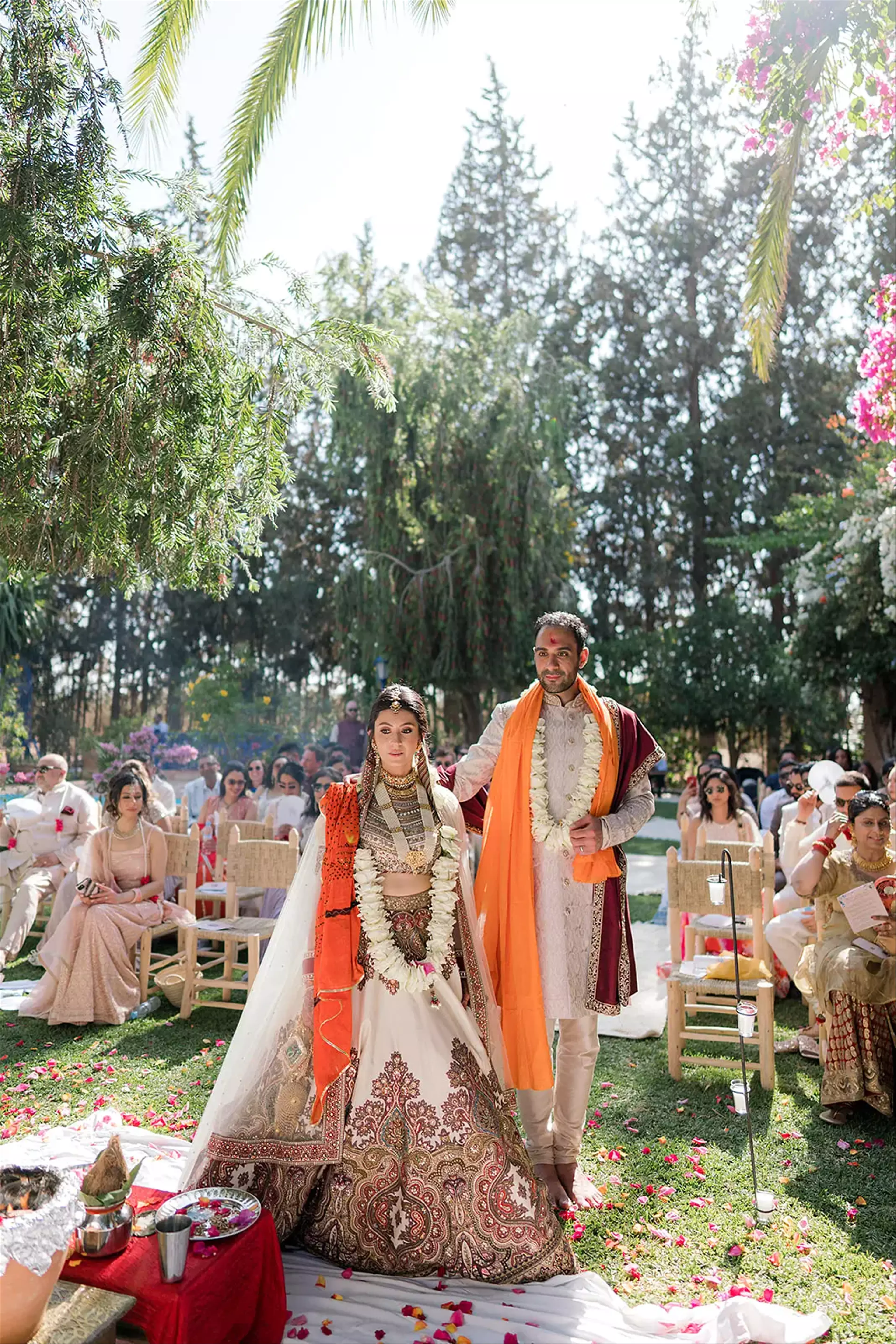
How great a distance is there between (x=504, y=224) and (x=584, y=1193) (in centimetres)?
2730

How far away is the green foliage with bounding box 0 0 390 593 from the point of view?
3.78 meters

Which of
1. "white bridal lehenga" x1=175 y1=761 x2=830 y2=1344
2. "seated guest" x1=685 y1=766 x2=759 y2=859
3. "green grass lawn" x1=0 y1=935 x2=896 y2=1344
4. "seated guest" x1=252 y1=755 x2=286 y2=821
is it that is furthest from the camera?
"seated guest" x1=252 y1=755 x2=286 y2=821

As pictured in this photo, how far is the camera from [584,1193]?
4164 millimetres

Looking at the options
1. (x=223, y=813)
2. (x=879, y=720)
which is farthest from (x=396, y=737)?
(x=879, y=720)

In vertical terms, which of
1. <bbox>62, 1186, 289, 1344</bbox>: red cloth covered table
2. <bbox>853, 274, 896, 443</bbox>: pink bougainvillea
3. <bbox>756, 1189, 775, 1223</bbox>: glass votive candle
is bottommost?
<bbox>756, 1189, 775, 1223</bbox>: glass votive candle

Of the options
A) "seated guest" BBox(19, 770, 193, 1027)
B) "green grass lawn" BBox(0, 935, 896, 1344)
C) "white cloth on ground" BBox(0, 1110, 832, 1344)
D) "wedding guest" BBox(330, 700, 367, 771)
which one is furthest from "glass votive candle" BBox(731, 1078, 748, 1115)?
"wedding guest" BBox(330, 700, 367, 771)

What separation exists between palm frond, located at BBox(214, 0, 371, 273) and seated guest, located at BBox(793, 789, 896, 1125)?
4241mm

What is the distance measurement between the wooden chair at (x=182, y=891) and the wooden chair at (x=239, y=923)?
22 cm

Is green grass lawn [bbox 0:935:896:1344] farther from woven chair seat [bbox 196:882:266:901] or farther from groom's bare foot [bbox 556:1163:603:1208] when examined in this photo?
woven chair seat [bbox 196:882:266:901]

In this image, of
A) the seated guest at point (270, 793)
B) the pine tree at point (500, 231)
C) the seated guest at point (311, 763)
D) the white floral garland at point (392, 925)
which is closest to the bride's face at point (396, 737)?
the white floral garland at point (392, 925)

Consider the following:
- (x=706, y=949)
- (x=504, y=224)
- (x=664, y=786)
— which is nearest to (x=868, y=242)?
(x=504, y=224)

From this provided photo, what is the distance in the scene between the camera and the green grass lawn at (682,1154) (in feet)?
11.8

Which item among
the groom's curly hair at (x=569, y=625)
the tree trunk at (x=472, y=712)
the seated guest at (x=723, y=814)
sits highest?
the tree trunk at (x=472, y=712)

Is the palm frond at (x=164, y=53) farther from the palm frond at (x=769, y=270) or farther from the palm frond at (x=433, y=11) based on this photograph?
the palm frond at (x=769, y=270)
